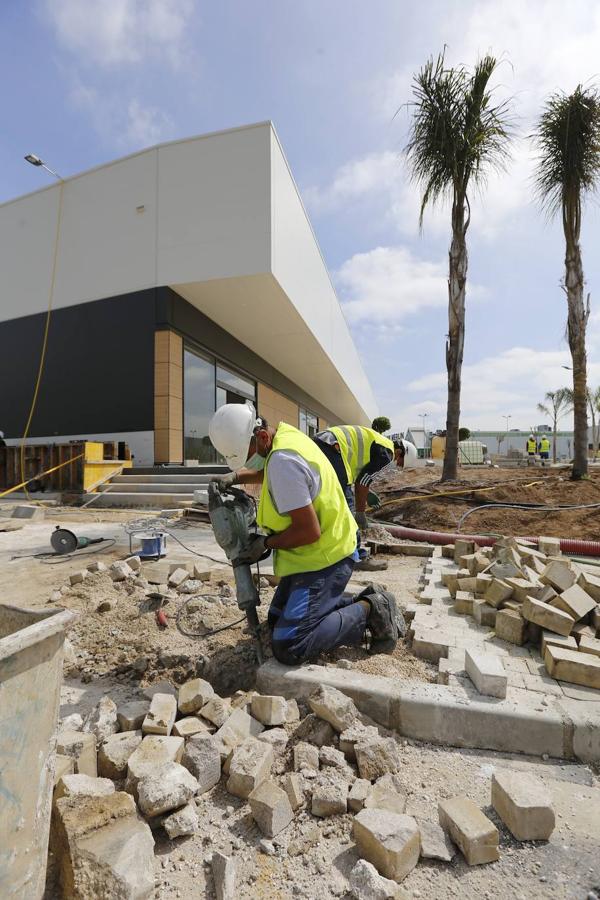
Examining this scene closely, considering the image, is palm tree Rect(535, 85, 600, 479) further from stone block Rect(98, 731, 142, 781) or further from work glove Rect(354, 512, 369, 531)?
stone block Rect(98, 731, 142, 781)

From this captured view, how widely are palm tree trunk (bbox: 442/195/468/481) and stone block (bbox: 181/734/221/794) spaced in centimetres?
775

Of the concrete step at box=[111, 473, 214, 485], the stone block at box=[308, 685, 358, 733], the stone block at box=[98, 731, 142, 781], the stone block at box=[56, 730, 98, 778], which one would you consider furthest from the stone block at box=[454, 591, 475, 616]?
the concrete step at box=[111, 473, 214, 485]

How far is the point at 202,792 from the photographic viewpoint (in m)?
1.60

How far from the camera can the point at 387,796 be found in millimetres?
1502

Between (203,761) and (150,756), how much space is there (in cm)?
19

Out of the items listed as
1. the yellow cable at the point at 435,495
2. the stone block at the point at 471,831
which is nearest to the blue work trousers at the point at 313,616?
the stone block at the point at 471,831

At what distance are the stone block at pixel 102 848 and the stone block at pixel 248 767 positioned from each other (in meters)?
0.34

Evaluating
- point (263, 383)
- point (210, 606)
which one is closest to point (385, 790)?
point (210, 606)

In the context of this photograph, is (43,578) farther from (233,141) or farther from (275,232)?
(233,141)

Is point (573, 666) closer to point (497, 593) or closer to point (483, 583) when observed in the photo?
point (497, 593)

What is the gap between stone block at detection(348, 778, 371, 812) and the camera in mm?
1498

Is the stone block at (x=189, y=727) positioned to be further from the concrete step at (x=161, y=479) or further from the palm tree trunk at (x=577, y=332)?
the palm tree trunk at (x=577, y=332)

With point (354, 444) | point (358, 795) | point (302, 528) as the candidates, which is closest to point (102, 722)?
point (358, 795)

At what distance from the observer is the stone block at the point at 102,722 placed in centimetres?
184
